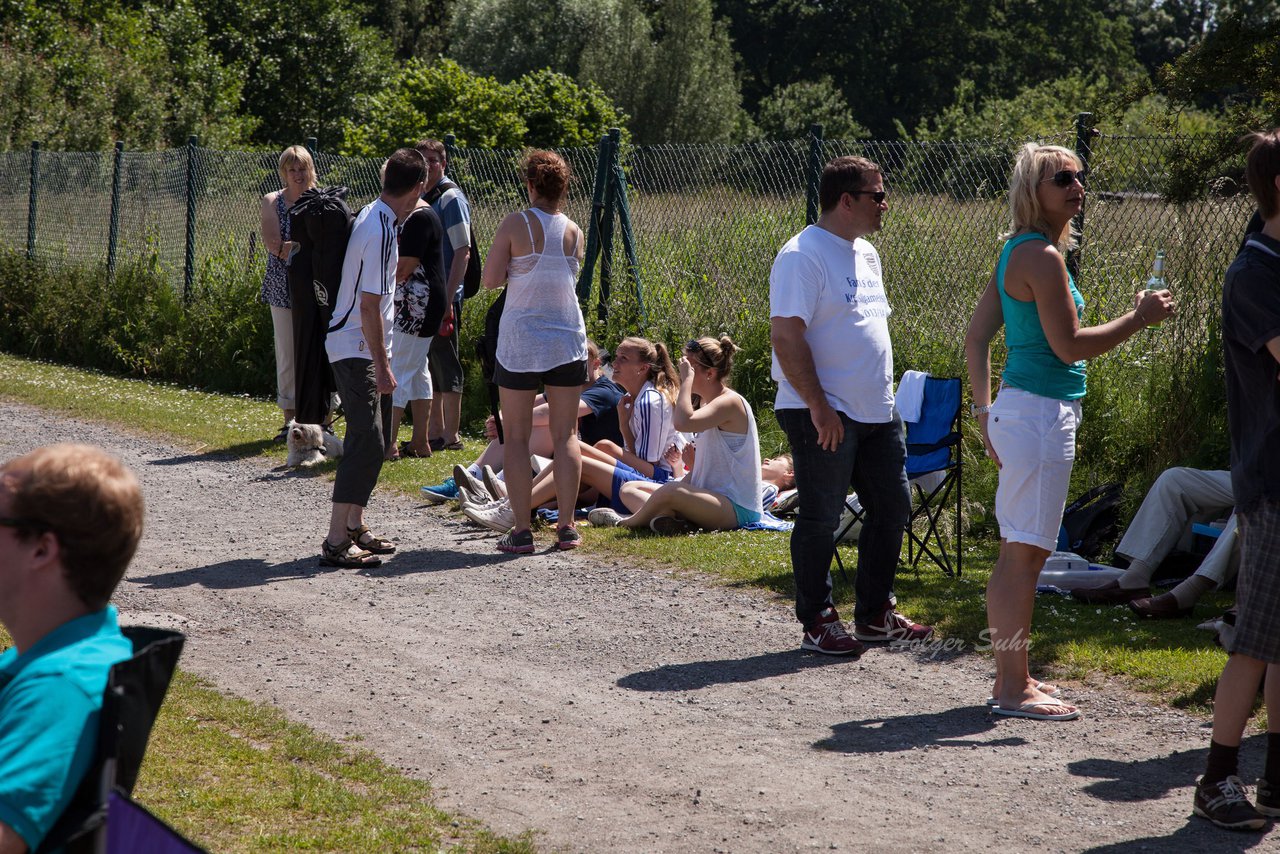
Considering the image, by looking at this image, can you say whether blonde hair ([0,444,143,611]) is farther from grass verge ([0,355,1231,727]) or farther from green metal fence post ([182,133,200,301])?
green metal fence post ([182,133,200,301])

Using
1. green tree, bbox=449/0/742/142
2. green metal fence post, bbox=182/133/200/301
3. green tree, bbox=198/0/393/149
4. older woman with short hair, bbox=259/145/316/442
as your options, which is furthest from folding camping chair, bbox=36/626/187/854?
green tree, bbox=449/0/742/142

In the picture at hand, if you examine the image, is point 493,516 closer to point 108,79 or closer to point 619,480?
point 619,480

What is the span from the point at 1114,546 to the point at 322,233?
530cm

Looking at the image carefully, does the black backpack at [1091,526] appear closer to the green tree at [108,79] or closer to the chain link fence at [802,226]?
the chain link fence at [802,226]

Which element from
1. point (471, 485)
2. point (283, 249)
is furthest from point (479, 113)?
point (471, 485)

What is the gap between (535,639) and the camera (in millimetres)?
6031

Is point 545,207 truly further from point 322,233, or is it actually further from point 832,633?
point 832,633

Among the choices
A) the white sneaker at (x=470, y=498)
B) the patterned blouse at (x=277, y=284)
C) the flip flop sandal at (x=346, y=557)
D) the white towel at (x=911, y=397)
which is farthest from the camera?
the patterned blouse at (x=277, y=284)

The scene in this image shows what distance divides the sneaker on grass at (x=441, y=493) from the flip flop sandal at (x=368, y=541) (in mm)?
1233

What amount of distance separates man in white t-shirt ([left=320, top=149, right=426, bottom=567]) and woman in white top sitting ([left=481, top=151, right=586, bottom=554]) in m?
0.57

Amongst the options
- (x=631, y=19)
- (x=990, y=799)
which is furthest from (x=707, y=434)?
(x=631, y=19)

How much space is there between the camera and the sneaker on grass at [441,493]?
8.83 metres

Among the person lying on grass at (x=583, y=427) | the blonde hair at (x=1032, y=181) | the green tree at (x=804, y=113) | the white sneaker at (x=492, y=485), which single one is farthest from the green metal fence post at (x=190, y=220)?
the green tree at (x=804, y=113)

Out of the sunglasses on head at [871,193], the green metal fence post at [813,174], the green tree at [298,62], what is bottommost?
the sunglasses on head at [871,193]
